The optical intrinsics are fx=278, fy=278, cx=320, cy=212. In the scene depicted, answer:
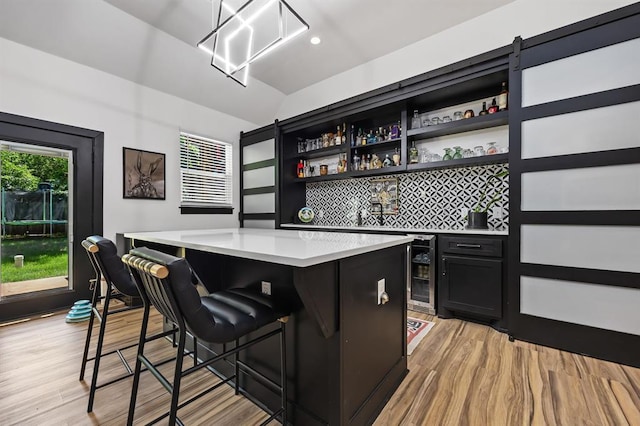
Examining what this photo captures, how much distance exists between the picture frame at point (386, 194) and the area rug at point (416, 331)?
4.87 ft

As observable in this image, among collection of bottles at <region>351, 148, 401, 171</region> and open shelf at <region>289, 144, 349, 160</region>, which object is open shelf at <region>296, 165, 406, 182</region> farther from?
open shelf at <region>289, 144, 349, 160</region>

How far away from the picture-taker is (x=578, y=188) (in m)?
2.12

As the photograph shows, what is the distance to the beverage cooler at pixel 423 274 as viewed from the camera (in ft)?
9.54

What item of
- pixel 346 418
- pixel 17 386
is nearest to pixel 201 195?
pixel 17 386

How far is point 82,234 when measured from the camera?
3.20 meters

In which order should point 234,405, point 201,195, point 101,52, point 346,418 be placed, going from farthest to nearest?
point 201,195, point 101,52, point 234,405, point 346,418

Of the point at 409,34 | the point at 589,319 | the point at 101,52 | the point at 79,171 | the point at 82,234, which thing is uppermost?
the point at 409,34

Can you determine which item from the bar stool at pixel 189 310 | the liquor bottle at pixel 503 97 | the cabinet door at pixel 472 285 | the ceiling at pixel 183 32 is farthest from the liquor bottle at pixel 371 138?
the bar stool at pixel 189 310

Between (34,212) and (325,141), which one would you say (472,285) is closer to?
(325,141)

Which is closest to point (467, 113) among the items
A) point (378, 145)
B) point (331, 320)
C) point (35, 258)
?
point (378, 145)

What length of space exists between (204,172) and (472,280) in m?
4.01

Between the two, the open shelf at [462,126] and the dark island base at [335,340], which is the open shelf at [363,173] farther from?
the dark island base at [335,340]

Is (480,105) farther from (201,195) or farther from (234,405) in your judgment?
(201,195)

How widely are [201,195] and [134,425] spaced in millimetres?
3450
